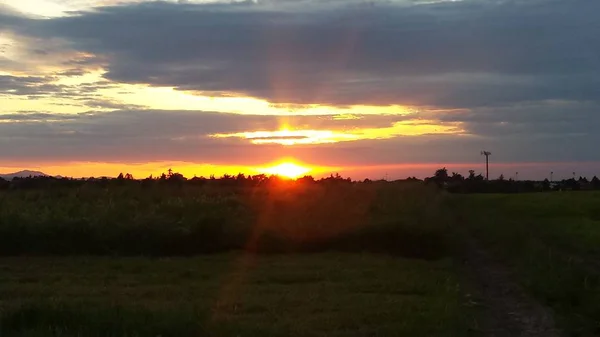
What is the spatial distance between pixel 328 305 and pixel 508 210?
33254 mm

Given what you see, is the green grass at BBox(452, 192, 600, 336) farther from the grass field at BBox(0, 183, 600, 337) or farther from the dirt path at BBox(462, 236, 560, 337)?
the dirt path at BBox(462, 236, 560, 337)

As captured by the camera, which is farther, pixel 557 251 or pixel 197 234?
pixel 197 234

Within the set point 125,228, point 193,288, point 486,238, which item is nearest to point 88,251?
point 125,228

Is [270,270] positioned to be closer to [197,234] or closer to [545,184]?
[197,234]

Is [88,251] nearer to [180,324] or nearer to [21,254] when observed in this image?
[21,254]

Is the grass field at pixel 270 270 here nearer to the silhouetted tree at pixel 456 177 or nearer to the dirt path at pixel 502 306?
the dirt path at pixel 502 306

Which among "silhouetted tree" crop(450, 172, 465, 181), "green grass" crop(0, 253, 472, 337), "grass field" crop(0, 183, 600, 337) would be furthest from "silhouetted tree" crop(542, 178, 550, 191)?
"green grass" crop(0, 253, 472, 337)

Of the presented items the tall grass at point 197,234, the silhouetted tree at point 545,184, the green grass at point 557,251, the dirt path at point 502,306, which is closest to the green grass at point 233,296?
the dirt path at point 502,306

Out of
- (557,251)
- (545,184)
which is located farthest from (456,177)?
(557,251)

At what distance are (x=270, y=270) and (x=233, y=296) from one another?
4.33 metres

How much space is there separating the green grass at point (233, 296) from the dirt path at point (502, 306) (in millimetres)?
408

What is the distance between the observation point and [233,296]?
1380cm

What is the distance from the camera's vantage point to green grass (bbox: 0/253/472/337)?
30.3 ft

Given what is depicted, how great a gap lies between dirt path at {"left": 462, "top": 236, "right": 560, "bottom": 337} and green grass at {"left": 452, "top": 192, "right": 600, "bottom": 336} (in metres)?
0.27
